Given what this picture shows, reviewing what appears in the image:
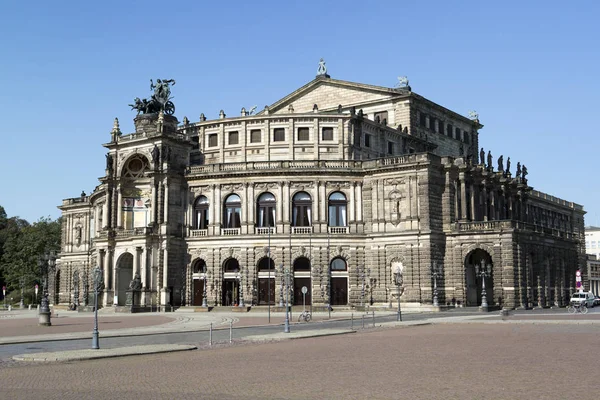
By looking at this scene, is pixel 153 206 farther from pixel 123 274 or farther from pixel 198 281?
pixel 198 281

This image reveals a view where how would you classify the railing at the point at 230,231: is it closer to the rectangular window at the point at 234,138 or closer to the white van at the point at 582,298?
the rectangular window at the point at 234,138

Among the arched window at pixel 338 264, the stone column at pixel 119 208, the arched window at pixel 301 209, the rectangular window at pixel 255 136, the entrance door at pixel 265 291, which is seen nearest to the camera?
the entrance door at pixel 265 291

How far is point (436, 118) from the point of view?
101812 mm

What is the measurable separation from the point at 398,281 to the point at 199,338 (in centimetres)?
3966

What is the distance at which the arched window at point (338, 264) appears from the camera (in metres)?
81.7

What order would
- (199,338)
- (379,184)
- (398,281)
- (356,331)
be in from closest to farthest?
1. (199,338)
2. (356,331)
3. (398,281)
4. (379,184)

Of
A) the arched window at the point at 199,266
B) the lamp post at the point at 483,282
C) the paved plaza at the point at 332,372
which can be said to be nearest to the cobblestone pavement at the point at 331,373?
the paved plaza at the point at 332,372

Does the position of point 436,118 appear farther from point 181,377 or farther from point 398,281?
point 181,377

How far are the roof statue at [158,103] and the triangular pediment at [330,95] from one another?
50.1ft

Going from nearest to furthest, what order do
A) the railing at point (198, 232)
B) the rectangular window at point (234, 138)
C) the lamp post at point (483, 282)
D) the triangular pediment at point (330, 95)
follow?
the lamp post at point (483, 282) < the railing at point (198, 232) < the rectangular window at point (234, 138) < the triangular pediment at point (330, 95)

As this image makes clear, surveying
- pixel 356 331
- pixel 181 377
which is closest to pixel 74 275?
pixel 356 331

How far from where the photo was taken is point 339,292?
80938 millimetres

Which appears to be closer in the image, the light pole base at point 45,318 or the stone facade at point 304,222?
the light pole base at point 45,318

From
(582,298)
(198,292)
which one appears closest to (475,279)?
(582,298)
